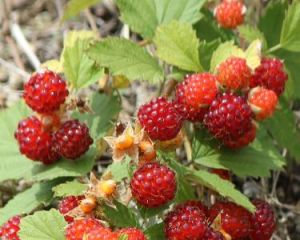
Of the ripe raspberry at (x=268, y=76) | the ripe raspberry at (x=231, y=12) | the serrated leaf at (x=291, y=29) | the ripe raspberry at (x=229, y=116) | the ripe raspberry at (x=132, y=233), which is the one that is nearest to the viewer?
the ripe raspberry at (x=132, y=233)

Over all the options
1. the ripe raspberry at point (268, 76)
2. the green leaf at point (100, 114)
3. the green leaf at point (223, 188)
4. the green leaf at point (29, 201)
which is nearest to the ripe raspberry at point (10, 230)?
the green leaf at point (29, 201)

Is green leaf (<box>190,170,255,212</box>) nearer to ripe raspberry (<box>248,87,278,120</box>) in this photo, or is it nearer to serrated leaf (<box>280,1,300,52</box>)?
ripe raspberry (<box>248,87,278,120</box>)

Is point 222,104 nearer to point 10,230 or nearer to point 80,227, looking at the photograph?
point 80,227

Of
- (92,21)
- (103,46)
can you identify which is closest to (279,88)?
(103,46)

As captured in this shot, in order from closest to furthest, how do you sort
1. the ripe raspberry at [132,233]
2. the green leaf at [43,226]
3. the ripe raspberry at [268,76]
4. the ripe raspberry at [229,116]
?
the ripe raspberry at [132,233]
the green leaf at [43,226]
the ripe raspberry at [229,116]
the ripe raspberry at [268,76]

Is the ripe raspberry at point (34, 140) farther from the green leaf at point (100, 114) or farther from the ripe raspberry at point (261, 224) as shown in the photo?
the ripe raspberry at point (261, 224)

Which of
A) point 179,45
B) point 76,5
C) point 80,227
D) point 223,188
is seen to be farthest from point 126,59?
point 80,227

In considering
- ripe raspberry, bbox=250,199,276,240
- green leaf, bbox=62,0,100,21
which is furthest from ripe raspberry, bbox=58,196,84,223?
green leaf, bbox=62,0,100,21
